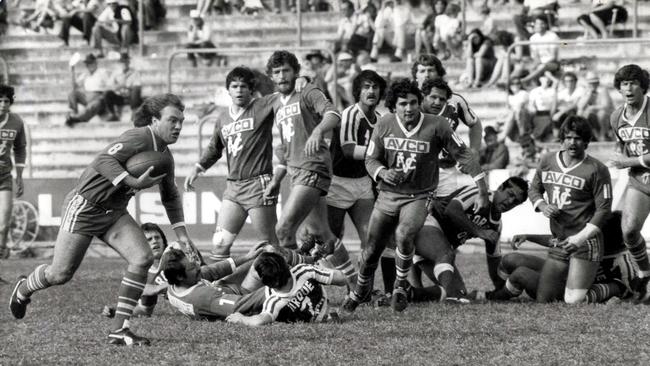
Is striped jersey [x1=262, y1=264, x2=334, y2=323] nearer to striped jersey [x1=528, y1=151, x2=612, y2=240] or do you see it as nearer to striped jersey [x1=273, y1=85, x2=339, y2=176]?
striped jersey [x1=273, y1=85, x2=339, y2=176]

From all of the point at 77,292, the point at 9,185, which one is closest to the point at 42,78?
the point at 9,185

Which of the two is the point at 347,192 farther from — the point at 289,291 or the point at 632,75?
the point at 632,75

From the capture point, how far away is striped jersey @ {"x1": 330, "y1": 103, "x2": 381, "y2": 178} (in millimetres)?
12289

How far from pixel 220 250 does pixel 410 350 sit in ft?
11.4

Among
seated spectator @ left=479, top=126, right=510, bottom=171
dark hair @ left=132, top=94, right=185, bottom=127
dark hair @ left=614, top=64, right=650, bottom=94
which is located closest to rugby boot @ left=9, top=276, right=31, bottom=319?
dark hair @ left=132, top=94, right=185, bottom=127

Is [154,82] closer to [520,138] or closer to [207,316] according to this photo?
[520,138]

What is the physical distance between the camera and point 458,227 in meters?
12.5

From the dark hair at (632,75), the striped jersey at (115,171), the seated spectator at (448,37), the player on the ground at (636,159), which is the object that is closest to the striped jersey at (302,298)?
the striped jersey at (115,171)

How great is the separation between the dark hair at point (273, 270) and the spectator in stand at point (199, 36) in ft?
43.6

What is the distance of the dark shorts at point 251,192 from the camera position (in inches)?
474

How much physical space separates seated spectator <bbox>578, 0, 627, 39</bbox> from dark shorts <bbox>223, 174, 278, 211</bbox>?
10.2 meters

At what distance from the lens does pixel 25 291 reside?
10.7 meters

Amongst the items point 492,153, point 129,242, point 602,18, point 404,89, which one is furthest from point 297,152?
point 602,18

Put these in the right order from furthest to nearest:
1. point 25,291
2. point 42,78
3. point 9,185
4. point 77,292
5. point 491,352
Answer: point 42,78 → point 9,185 → point 77,292 → point 25,291 → point 491,352
